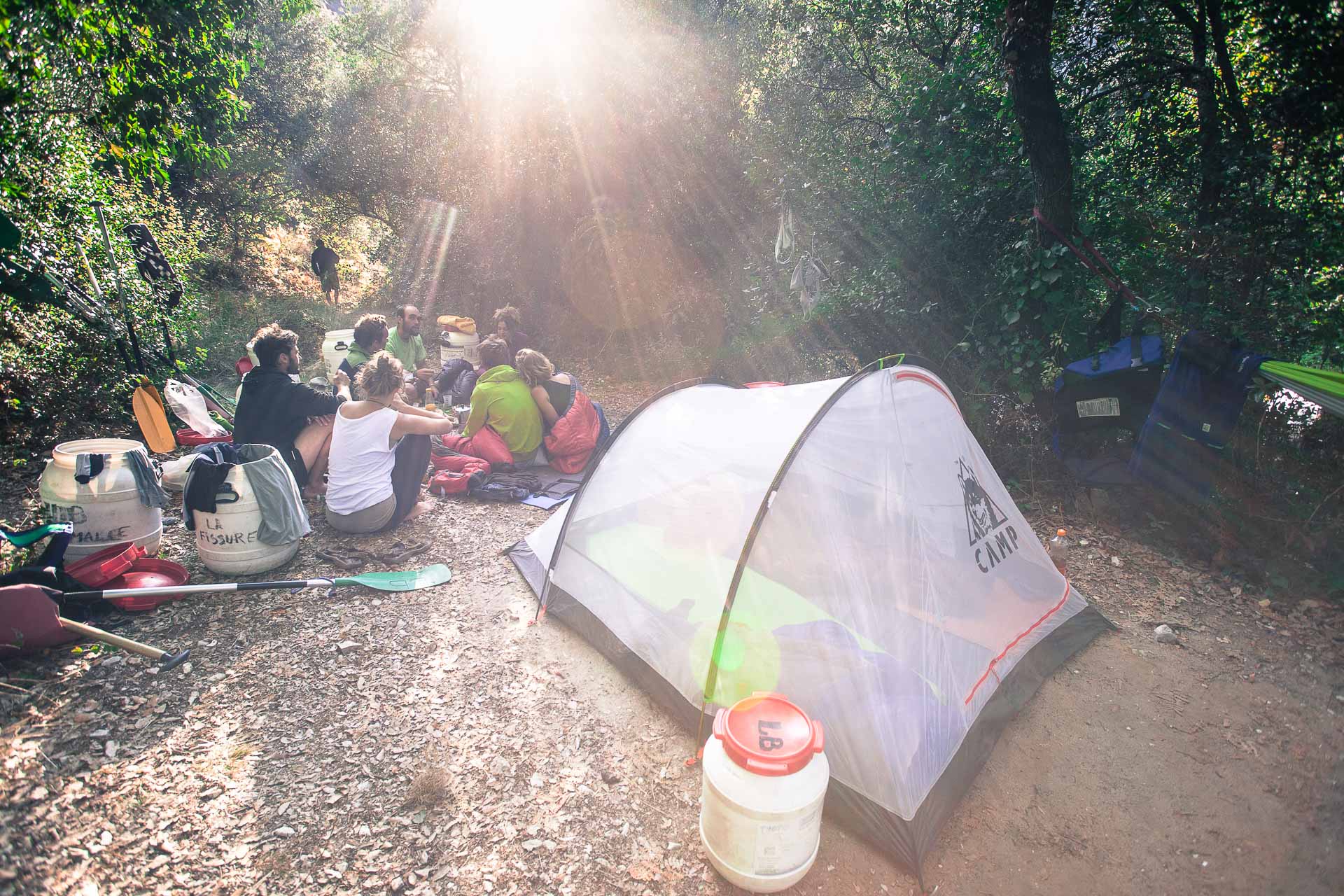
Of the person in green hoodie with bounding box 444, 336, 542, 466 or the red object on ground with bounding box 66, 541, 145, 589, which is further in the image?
the person in green hoodie with bounding box 444, 336, 542, 466

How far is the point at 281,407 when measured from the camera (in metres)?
4.92

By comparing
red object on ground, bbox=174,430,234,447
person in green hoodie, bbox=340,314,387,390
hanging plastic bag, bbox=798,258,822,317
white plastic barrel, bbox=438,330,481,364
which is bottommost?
red object on ground, bbox=174,430,234,447

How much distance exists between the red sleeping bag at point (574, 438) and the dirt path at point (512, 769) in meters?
2.43

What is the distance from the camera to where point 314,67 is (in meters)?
15.8

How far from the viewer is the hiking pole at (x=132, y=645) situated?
9.91 ft

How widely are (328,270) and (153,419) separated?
10472 millimetres

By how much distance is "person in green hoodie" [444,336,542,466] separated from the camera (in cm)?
584

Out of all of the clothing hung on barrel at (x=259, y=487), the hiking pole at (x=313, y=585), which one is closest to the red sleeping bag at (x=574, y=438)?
the hiking pole at (x=313, y=585)

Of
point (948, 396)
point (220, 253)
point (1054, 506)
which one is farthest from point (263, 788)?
point (220, 253)

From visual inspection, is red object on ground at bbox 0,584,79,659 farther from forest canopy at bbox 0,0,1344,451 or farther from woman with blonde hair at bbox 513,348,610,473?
woman with blonde hair at bbox 513,348,610,473

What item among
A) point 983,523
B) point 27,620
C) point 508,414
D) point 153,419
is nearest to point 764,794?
point 983,523

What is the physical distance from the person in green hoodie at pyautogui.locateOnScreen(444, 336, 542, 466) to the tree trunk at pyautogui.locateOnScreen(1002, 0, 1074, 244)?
461cm

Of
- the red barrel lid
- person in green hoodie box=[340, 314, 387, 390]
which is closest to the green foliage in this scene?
the red barrel lid

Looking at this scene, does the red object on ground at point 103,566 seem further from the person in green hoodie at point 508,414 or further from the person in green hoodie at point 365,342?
the person in green hoodie at point 365,342
